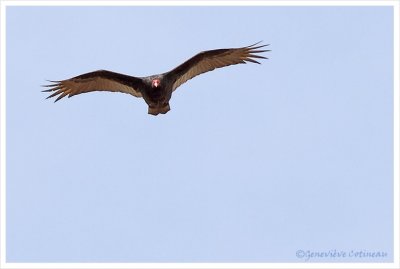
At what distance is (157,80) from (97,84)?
6.59ft

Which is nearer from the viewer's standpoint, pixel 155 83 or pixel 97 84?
pixel 155 83

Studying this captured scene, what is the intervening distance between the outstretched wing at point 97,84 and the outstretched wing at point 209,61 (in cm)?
112

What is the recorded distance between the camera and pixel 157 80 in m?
21.9

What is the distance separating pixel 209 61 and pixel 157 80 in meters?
1.63

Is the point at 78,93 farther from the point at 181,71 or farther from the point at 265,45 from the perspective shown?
the point at 265,45

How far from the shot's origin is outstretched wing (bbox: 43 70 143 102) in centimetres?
2258

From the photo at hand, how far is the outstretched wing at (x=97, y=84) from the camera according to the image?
2258 cm

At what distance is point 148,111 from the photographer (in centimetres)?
2228

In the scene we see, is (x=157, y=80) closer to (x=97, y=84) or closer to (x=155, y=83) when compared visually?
(x=155, y=83)

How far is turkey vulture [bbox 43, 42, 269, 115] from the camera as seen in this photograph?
2200 centimetres

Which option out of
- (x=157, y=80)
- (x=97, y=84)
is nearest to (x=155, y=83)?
(x=157, y=80)

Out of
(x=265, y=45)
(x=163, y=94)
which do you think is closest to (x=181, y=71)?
(x=163, y=94)

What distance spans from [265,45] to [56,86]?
5.71m

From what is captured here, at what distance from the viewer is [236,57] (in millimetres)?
22609
